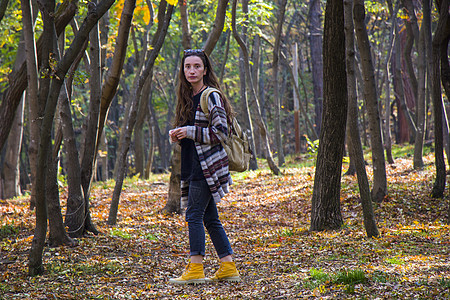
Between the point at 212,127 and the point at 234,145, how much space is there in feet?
1.13

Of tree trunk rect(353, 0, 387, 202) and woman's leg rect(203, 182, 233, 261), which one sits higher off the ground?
tree trunk rect(353, 0, 387, 202)

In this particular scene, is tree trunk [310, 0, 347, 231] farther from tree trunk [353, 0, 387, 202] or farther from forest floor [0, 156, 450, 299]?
tree trunk [353, 0, 387, 202]

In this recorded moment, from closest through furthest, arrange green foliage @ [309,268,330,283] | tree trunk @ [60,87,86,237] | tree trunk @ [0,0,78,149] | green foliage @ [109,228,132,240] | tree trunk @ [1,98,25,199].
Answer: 1. green foliage @ [309,268,330,283]
2. tree trunk @ [60,87,86,237]
3. green foliage @ [109,228,132,240]
4. tree trunk @ [0,0,78,149]
5. tree trunk @ [1,98,25,199]

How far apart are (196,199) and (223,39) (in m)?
25.2

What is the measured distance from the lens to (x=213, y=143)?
176 inches

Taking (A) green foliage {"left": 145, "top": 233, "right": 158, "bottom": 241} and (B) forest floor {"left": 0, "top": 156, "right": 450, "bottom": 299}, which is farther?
(A) green foliage {"left": 145, "top": 233, "right": 158, "bottom": 241}

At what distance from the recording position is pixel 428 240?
19.7 ft

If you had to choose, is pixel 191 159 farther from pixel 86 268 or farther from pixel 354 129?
Result: pixel 354 129

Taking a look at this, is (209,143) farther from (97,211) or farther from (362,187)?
(97,211)

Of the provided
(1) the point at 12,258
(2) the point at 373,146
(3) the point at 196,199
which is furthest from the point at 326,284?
(2) the point at 373,146

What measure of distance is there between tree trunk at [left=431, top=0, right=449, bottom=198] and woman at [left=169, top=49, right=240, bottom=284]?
4002mm

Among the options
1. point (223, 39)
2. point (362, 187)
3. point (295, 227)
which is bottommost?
point (295, 227)

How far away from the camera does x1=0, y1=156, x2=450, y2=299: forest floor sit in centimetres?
405

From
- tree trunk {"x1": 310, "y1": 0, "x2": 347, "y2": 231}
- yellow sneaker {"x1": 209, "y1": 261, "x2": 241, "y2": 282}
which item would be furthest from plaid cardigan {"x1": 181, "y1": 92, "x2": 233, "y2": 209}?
tree trunk {"x1": 310, "y1": 0, "x2": 347, "y2": 231}
